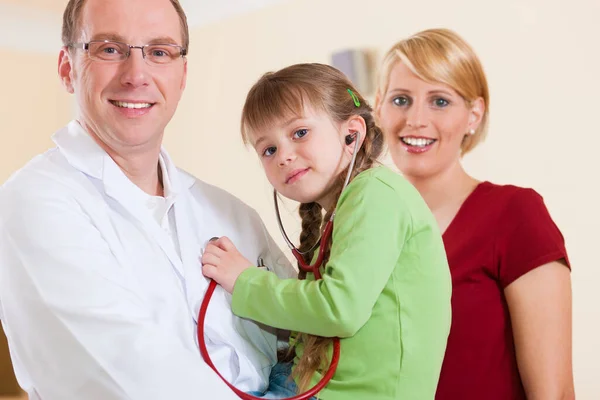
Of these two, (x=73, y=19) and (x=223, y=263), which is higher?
(x=73, y=19)

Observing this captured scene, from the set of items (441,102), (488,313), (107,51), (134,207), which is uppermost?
(107,51)

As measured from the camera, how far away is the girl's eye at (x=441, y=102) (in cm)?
231

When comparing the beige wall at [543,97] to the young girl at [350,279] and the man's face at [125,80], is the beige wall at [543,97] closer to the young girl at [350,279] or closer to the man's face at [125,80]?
the young girl at [350,279]

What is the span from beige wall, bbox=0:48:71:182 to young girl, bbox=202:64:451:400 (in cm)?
447

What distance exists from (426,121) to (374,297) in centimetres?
98

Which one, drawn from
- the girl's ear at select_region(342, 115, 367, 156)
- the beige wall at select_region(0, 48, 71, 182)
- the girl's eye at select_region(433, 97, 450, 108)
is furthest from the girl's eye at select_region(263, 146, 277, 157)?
the beige wall at select_region(0, 48, 71, 182)

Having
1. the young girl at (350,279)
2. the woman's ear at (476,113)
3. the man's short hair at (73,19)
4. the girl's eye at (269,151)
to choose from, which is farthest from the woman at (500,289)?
the man's short hair at (73,19)

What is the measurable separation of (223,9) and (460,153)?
3.06 metres

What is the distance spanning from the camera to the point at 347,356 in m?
1.50

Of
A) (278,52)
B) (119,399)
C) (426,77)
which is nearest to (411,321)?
(119,399)

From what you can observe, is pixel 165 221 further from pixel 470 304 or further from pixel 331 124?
pixel 470 304

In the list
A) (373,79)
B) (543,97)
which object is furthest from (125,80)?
(373,79)

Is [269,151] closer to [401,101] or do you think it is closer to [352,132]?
[352,132]

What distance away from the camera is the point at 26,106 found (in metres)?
5.76
